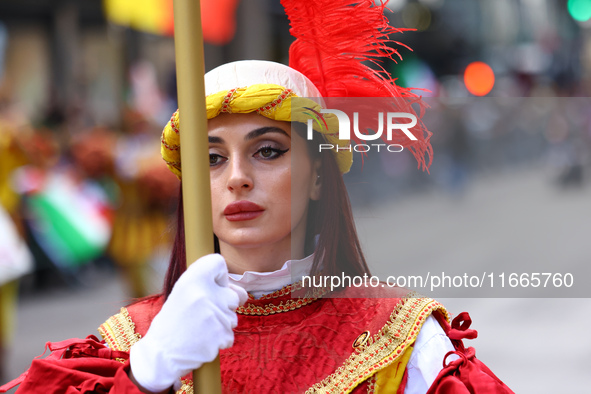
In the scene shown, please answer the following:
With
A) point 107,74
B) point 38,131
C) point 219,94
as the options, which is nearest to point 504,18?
point 107,74

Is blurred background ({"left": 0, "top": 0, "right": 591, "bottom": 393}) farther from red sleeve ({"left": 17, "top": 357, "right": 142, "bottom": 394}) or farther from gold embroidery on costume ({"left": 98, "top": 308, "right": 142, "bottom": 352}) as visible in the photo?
red sleeve ({"left": 17, "top": 357, "right": 142, "bottom": 394})

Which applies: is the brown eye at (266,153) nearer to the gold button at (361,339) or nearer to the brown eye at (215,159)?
the brown eye at (215,159)

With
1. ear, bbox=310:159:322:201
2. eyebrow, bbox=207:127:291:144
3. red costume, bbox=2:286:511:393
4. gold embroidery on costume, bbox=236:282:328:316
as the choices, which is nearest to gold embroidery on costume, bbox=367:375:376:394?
red costume, bbox=2:286:511:393

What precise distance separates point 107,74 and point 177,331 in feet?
30.9

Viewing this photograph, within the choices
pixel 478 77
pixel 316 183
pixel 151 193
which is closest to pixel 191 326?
pixel 316 183

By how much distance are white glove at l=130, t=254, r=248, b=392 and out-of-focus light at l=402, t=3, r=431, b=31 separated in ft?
47.7

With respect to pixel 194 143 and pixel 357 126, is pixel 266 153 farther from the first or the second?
pixel 194 143

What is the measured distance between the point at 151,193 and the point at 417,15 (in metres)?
10.8

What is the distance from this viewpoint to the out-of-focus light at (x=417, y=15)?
15.5 meters

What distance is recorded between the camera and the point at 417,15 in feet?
51.8

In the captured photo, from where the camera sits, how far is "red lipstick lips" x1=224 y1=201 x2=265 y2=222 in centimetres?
172

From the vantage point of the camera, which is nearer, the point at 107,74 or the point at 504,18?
the point at 107,74

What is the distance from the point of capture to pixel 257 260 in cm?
180

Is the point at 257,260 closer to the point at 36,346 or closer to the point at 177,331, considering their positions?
the point at 177,331
